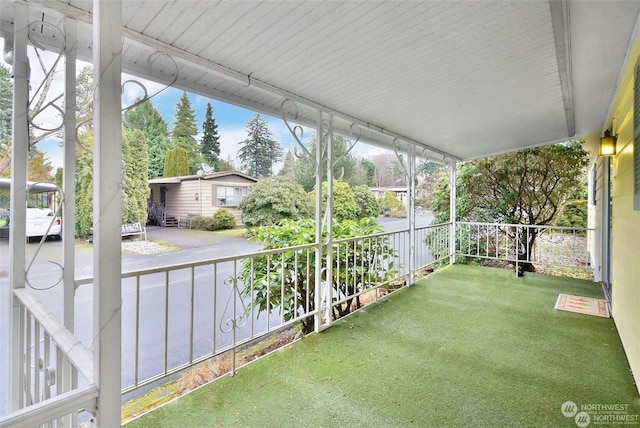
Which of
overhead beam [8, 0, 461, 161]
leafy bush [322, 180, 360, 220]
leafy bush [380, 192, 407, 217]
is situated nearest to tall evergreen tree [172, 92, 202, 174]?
overhead beam [8, 0, 461, 161]

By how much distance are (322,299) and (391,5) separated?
8.78 ft

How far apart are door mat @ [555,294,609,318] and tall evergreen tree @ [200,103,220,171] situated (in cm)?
438

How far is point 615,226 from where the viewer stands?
341 centimetres

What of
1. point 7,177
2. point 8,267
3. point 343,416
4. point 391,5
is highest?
point 391,5

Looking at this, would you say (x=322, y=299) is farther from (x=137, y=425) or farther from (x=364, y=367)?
(x=137, y=425)

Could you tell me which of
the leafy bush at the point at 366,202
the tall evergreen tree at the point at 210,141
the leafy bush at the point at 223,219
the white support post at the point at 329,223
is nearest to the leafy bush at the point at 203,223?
the leafy bush at the point at 223,219

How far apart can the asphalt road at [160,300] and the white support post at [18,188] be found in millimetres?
46

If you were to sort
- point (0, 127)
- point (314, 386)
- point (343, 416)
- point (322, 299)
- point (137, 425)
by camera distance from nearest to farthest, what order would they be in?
1. point (0, 127)
2. point (137, 425)
3. point (343, 416)
4. point (314, 386)
5. point (322, 299)

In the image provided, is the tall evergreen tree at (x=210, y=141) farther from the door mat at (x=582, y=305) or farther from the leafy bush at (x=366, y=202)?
the door mat at (x=582, y=305)

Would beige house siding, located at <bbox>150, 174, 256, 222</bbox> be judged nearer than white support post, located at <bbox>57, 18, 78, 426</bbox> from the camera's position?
No

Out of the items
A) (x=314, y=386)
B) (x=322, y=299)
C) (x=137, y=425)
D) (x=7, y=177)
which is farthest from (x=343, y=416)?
(x=7, y=177)

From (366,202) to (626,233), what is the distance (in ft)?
8.89

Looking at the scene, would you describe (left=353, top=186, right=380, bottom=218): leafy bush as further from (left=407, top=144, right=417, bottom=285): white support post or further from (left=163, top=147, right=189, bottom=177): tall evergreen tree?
(left=163, top=147, right=189, bottom=177): tall evergreen tree

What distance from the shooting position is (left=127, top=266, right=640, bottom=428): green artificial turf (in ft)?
6.53
